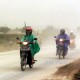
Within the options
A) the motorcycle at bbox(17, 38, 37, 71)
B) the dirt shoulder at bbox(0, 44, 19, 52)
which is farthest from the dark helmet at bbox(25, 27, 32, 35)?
the dirt shoulder at bbox(0, 44, 19, 52)

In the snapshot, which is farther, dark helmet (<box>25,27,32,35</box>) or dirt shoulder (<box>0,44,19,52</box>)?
dirt shoulder (<box>0,44,19,52</box>)

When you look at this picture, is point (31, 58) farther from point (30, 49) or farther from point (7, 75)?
point (7, 75)

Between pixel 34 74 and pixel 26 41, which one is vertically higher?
pixel 26 41

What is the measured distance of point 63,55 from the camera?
2723cm

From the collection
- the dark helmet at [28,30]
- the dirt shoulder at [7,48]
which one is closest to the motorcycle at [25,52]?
the dark helmet at [28,30]

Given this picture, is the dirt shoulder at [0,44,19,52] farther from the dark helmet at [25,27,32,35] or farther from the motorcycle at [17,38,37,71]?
the motorcycle at [17,38,37,71]

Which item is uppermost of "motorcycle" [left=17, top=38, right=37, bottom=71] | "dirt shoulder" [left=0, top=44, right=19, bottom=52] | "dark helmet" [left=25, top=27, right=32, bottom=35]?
"dark helmet" [left=25, top=27, right=32, bottom=35]

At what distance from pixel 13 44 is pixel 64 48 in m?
18.2

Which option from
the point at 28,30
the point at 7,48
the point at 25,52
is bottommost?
the point at 7,48

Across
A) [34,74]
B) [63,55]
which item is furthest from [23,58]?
[63,55]

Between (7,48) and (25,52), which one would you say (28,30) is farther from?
(7,48)

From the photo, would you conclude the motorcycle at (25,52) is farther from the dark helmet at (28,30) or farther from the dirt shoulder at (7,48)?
the dirt shoulder at (7,48)

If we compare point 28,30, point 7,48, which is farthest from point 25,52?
point 7,48

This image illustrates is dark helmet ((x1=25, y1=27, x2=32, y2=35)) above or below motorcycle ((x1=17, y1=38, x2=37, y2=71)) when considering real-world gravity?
above
